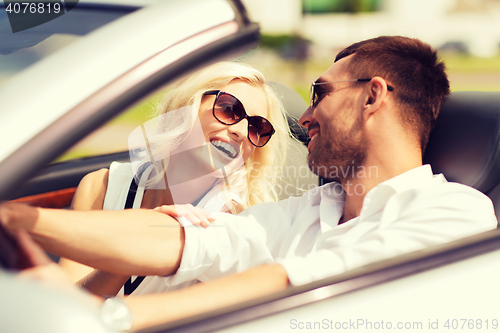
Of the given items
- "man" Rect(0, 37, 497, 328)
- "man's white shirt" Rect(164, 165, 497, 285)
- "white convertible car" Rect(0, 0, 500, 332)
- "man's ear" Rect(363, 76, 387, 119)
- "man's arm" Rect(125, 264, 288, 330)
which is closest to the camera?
"white convertible car" Rect(0, 0, 500, 332)

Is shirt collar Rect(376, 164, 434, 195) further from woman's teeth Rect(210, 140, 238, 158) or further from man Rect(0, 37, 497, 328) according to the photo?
woman's teeth Rect(210, 140, 238, 158)

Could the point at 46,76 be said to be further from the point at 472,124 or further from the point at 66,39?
the point at 472,124

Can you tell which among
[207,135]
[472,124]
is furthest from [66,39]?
[472,124]

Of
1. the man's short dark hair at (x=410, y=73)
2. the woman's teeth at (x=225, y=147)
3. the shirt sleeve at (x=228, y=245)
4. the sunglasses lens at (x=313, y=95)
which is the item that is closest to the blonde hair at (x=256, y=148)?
the woman's teeth at (x=225, y=147)

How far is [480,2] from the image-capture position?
966 inches

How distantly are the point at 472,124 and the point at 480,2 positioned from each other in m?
28.3

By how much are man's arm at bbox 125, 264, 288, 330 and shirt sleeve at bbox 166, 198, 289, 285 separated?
0.34 metres

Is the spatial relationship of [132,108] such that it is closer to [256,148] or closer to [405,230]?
[405,230]

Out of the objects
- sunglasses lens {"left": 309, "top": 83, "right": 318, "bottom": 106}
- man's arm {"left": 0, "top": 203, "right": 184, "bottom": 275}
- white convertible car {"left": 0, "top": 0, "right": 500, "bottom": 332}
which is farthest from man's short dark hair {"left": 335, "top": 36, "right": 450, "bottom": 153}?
man's arm {"left": 0, "top": 203, "right": 184, "bottom": 275}

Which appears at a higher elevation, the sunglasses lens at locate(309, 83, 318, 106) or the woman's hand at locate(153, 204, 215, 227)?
the sunglasses lens at locate(309, 83, 318, 106)

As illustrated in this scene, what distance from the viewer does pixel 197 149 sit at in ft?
6.29

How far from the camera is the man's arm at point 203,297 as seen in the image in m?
0.90

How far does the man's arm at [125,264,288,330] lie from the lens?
903mm

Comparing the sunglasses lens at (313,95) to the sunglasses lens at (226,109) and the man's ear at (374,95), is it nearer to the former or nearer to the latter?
the man's ear at (374,95)
